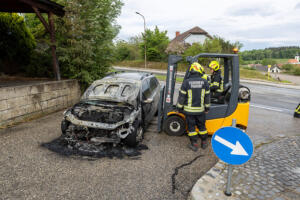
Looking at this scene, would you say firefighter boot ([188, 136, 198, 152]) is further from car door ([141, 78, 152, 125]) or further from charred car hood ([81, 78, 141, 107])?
A: charred car hood ([81, 78, 141, 107])

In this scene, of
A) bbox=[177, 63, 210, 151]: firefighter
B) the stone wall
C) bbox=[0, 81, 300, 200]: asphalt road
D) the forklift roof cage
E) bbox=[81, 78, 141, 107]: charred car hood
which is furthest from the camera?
the stone wall

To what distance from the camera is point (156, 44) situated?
114ft

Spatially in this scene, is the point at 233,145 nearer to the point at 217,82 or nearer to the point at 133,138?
the point at 133,138

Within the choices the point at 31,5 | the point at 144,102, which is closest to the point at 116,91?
the point at 144,102

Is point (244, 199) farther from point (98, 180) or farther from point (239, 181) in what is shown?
point (98, 180)

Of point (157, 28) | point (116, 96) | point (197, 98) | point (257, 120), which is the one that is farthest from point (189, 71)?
point (157, 28)

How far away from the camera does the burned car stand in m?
4.28

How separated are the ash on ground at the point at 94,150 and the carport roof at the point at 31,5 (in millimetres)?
5351

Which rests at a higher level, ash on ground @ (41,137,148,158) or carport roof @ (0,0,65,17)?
carport roof @ (0,0,65,17)

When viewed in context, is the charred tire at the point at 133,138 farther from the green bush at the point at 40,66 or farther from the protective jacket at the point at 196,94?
the green bush at the point at 40,66

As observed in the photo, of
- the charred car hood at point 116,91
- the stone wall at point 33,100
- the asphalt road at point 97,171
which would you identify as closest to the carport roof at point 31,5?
the stone wall at point 33,100

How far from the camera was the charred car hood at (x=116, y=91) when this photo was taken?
4973 mm

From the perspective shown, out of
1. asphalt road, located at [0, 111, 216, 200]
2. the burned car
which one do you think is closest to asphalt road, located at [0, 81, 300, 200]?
asphalt road, located at [0, 111, 216, 200]

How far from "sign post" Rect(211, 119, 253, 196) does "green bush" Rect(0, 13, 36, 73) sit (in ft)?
36.2
